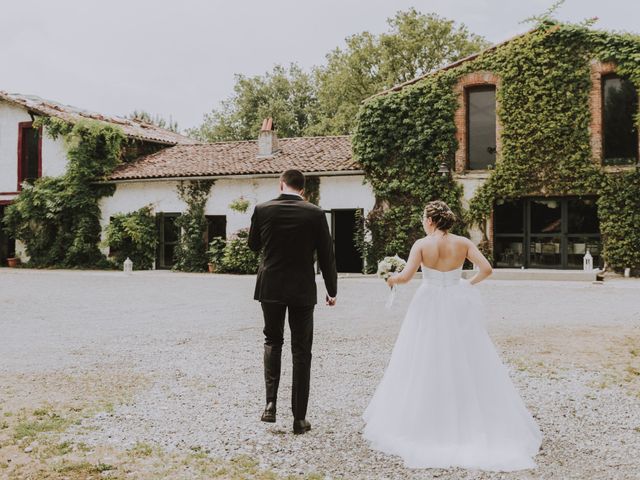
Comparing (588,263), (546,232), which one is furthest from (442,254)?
(546,232)

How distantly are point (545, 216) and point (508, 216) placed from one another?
40.9 inches

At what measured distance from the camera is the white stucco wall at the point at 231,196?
20.3 metres

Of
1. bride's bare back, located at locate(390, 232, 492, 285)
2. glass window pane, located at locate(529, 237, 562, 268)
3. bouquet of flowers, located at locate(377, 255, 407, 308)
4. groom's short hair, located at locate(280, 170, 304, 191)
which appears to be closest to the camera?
bride's bare back, located at locate(390, 232, 492, 285)

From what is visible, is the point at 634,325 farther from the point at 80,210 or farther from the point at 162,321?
the point at 80,210

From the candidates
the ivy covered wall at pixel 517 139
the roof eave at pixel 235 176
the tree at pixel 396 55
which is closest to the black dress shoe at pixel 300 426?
the ivy covered wall at pixel 517 139

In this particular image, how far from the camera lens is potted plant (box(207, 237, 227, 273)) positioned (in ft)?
69.7

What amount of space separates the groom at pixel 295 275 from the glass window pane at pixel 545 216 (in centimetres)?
1525

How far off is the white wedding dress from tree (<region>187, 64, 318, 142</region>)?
41.5 m

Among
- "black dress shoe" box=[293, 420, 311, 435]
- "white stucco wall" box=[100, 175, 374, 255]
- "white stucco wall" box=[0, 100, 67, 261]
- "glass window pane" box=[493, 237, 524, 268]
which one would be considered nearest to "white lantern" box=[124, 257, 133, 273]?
"white stucco wall" box=[100, 175, 374, 255]

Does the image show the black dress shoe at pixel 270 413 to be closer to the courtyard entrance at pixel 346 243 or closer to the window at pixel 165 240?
the courtyard entrance at pixel 346 243

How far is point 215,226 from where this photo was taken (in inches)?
877

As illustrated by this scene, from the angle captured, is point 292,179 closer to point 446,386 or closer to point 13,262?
point 446,386

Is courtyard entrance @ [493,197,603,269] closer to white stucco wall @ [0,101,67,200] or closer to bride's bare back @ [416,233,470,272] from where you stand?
bride's bare back @ [416,233,470,272]

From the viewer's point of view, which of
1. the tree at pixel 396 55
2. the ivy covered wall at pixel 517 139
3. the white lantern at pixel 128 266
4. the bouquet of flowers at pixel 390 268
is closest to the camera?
the bouquet of flowers at pixel 390 268
